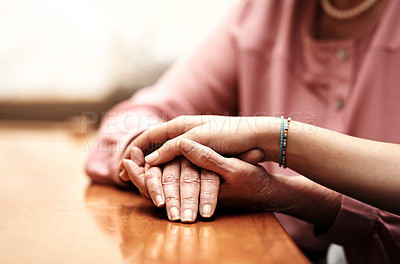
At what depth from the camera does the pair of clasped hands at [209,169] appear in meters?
0.56

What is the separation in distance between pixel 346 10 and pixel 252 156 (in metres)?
0.55

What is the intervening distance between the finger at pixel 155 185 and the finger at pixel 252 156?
0.12 metres

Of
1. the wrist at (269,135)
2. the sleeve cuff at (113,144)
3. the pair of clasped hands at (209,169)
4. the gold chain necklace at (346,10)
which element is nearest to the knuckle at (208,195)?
the pair of clasped hands at (209,169)

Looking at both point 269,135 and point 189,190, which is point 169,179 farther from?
point 269,135

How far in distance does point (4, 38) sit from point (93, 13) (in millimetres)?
463

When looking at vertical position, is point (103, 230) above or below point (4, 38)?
below

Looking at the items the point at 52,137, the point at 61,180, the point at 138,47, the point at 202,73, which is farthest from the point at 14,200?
the point at 138,47

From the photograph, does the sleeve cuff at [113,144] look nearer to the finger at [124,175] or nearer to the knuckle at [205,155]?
the finger at [124,175]

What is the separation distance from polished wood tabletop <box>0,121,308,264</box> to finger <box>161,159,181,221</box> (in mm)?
16

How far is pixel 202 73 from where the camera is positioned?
1.04 m

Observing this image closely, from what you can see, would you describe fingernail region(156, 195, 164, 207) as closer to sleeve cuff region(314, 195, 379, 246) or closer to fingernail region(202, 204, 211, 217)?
fingernail region(202, 204, 211, 217)

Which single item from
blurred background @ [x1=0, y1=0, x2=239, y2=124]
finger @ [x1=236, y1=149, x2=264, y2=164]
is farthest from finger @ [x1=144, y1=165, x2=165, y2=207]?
blurred background @ [x1=0, y1=0, x2=239, y2=124]

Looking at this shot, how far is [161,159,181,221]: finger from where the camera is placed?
0.54 metres

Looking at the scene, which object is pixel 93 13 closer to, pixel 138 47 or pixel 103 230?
pixel 138 47
